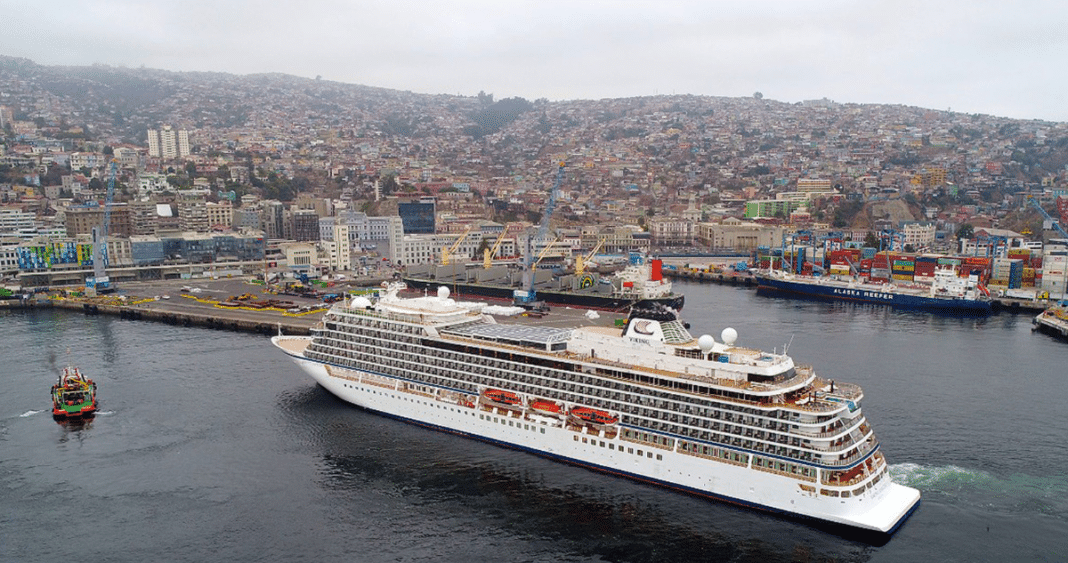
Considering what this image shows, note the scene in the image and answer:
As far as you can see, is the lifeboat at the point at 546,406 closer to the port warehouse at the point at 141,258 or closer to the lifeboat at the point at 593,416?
the lifeboat at the point at 593,416

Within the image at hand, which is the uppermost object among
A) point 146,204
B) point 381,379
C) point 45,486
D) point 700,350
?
point 146,204

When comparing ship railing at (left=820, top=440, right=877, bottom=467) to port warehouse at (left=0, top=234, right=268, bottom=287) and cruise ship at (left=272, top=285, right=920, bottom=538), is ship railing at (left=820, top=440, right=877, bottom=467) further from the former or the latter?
port warehouse at (left=0, top=234, right=268, bottom=287)

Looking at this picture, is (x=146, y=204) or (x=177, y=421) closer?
(x=177, y=421)

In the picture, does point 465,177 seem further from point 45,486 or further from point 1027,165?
point 45,486

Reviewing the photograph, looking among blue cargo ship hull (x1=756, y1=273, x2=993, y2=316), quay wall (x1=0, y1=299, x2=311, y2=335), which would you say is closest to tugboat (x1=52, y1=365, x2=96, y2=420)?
quay wall (x1=0, y1=299, x2=311, y2=335)

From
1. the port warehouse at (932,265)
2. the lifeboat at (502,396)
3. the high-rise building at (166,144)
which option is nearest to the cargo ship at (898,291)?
the port warehouse at (932,265)

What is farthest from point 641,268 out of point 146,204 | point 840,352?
point 146,204

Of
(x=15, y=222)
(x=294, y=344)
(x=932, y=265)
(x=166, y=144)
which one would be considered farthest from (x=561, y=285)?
(x=166, y=144)

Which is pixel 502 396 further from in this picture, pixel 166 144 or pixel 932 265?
pixel 166 144
